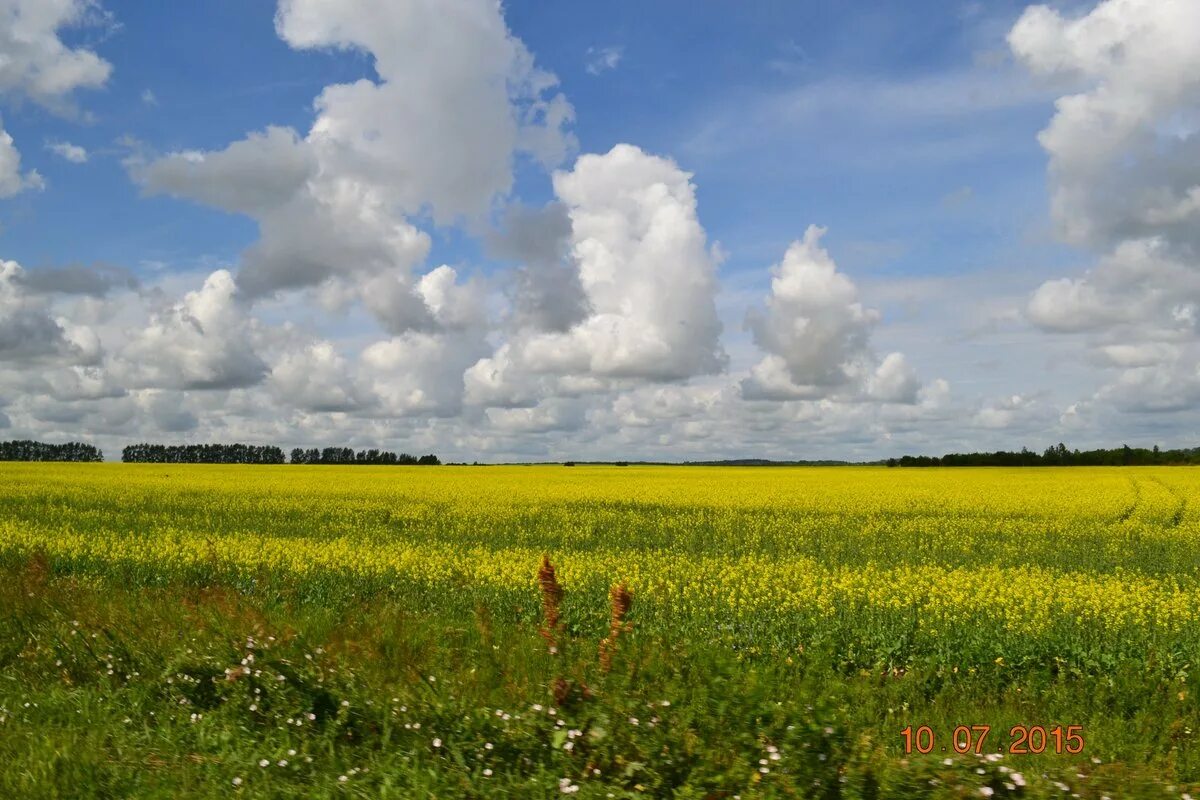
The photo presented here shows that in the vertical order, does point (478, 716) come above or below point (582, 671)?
below

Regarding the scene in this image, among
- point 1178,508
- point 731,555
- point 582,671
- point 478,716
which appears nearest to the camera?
point 478,716

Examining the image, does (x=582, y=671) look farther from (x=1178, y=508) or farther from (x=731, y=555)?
(x=1178, y=508)

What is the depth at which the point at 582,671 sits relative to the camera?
6.44m

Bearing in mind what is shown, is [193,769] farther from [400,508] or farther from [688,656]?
[400,508]

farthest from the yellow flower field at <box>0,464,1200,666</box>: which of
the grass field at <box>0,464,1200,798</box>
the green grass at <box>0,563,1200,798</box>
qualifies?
the green grass at <box>0,563,1200,798</box>

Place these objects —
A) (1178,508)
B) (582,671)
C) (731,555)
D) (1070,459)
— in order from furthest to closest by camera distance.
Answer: (1070,459) < (1178,508) < (731,555) < (582,671)

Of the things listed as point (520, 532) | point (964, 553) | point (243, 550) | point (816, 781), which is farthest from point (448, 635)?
point (964, 553)

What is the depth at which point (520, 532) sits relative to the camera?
Result: 2162cm

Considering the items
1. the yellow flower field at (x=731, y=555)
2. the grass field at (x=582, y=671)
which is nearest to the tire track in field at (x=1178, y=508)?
the yellow flower field at (x=731, y=555)

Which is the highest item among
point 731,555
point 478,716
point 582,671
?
point 582,671

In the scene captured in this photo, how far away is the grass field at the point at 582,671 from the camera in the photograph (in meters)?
5.27

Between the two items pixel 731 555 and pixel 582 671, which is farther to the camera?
pixel 731 555

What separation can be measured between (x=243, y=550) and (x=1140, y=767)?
15.9 meters

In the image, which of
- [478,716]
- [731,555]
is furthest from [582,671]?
[731,555]
